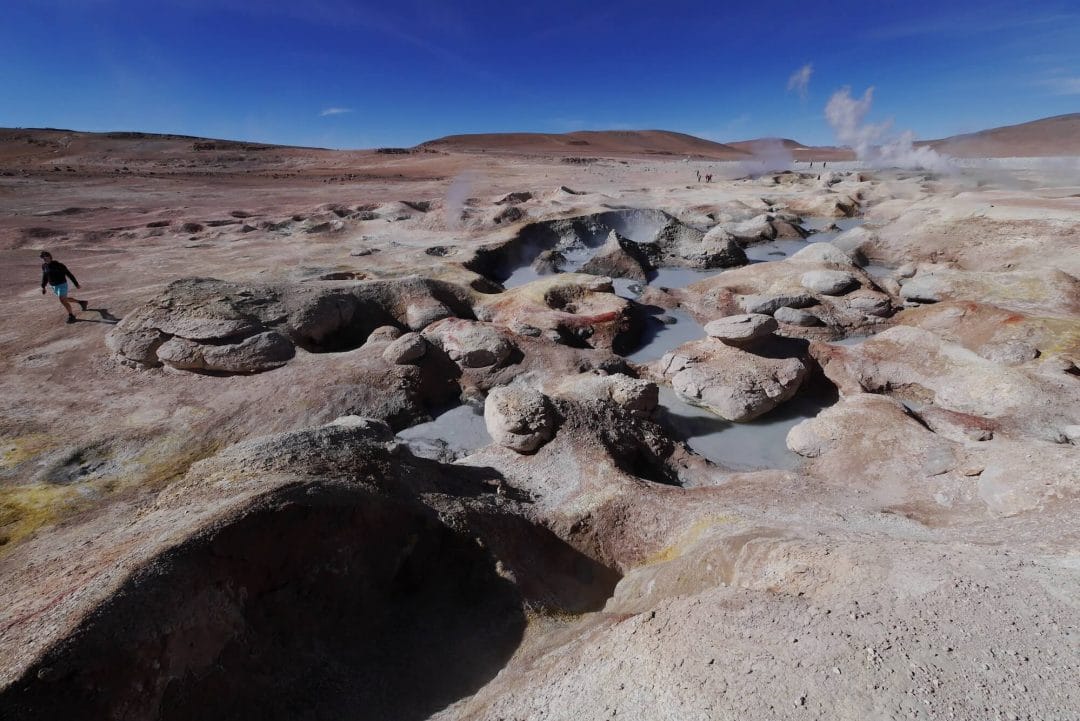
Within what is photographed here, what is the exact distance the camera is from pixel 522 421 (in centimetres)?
611

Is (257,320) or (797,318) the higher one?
(257,320)

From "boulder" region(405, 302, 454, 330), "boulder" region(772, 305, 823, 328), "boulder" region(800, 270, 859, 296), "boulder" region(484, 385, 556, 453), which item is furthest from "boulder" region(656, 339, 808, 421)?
"boulder" region(405, 302, 454, 330)

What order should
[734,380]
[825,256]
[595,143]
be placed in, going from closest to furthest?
[734,380]
[825,256]
[595,143]

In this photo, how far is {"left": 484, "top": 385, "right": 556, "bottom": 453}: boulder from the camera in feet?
20.1

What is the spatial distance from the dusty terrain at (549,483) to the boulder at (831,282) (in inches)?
3.5

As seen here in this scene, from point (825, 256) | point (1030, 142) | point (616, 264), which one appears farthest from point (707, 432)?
point (1030, 142)

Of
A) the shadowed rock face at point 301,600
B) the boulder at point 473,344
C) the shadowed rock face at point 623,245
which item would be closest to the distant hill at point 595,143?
the shadowed rock face at point 623,245

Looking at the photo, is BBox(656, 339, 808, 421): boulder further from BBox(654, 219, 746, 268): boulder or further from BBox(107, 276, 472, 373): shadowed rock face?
BBox(654, 219, 746, 268): boulder

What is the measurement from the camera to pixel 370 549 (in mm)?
3607

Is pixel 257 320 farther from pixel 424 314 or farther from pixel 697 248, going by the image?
pixel 697 248

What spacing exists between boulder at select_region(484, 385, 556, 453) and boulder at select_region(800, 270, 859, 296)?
776 centimetres

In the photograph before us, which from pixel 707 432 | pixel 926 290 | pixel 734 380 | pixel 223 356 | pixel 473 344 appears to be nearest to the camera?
pixel 707 432

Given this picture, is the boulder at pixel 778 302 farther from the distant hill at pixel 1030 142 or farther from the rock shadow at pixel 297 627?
the distant hill at pixel 1030 142

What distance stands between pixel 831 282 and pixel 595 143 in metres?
74.1
